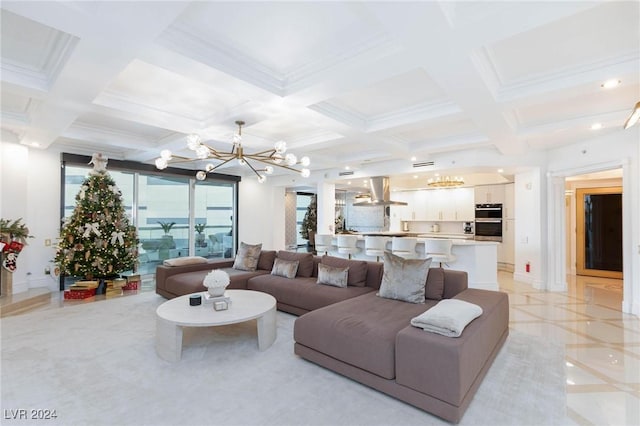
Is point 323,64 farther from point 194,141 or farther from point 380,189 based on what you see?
point 380,189

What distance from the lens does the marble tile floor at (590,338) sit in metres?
2.33

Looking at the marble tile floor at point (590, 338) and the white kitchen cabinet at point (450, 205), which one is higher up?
the white kitchen cabinet at point (450, 205)

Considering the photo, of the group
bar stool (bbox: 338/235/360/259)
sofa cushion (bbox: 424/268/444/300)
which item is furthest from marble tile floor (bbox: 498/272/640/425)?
bar stool (bbox: 338/235/360/259)

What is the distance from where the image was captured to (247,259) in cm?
559

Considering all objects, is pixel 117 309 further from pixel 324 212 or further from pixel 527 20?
pixel 527 20

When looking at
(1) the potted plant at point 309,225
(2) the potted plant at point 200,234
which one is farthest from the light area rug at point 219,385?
(1) the potted plant at point 309,225

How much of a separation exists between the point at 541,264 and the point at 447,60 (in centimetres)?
538

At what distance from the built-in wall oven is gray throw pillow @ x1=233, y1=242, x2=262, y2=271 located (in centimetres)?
624

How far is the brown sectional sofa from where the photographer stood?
7.02 ft

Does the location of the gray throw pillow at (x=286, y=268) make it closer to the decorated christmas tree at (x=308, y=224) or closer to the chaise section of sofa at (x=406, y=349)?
the chaise section of sofa at (x=406, y=349)

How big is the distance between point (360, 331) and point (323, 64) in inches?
92.8

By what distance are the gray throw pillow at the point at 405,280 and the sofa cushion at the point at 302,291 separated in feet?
1.68

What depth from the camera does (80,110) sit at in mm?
3709

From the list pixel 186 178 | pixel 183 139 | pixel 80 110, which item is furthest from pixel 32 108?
pixel 186 178
